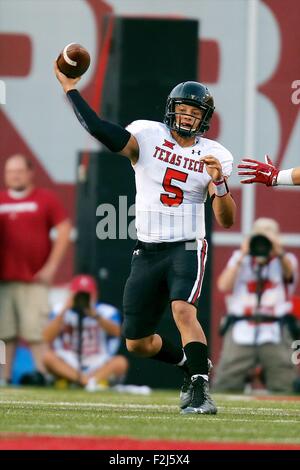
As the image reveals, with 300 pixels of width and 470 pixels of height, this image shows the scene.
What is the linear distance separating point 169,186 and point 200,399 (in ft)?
3.85

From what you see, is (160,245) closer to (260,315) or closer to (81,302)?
(81,302)

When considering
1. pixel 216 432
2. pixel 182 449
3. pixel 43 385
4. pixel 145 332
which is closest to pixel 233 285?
pixel 43 385

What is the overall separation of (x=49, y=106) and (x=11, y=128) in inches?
15.8

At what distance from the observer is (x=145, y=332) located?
7445 mm

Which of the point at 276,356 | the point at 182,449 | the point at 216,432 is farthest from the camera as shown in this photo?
the point at 276,356

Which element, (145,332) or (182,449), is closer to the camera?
(182,449)

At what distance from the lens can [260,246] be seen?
10961mm

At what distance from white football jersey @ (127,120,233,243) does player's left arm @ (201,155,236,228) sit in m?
0.15

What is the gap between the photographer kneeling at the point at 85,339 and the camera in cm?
1088

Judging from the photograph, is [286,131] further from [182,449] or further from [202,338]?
[182,449]

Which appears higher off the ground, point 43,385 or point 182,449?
point 182,449

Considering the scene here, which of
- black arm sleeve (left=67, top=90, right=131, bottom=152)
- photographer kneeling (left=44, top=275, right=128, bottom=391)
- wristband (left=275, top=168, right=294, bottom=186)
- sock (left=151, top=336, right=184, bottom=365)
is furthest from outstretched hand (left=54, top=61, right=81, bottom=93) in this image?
photographer kneeling (left=44, top=275, right=128, bottom=391)

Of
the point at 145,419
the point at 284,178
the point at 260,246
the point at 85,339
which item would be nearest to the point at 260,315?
the point at 260,246

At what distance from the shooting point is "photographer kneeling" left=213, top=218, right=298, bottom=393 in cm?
1095
